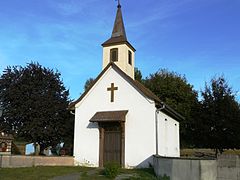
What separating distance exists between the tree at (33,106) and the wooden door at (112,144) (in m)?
6.39

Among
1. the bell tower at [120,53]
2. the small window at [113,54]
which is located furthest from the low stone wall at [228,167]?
the small window at [113,54]

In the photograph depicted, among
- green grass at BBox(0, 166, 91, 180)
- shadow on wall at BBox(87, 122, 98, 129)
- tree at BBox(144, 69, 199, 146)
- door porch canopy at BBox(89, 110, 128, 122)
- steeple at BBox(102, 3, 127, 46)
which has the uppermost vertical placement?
steeple at BBox(102, 3, 127, 46)

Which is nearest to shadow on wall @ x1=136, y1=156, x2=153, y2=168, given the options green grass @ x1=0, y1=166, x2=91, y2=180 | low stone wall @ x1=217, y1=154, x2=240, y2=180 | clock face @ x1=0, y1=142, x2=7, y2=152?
green grass @ x1=0, y1=166, x2=91, y2=180

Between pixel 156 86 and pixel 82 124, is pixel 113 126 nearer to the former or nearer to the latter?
pixel 82 124

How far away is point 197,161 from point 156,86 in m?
29.0

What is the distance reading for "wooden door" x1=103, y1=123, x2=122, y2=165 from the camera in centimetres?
2200

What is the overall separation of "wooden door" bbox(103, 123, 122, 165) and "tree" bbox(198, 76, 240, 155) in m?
10.6

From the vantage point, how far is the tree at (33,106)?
26875 millimetres

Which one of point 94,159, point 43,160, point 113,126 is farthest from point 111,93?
point 43,160

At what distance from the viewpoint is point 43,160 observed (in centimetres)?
2142

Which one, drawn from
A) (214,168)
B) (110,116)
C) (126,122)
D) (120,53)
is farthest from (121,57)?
(214,168)

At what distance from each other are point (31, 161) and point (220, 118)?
54.7 feet

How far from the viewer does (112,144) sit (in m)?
22.2

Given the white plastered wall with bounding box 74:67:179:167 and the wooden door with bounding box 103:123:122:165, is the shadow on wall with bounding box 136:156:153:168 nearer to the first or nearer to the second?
the white plastered wall with bounding box 74:67:179:167
